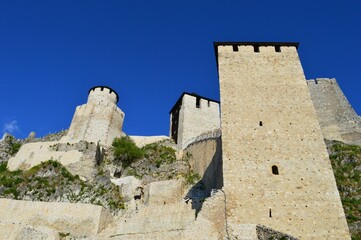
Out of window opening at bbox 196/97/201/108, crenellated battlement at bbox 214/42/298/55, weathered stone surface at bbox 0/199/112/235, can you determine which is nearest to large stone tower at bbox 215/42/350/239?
crenellated battlement at bbox 214/42/298/55

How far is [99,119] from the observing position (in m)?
37.9

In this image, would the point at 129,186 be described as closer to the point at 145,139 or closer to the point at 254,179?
Answer: the point at 145,139

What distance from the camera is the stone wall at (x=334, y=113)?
3741 cm

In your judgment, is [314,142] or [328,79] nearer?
[314,142]

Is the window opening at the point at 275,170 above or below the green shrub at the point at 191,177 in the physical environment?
below

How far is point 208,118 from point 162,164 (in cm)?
1121

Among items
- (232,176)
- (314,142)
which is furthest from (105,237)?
(314,142)

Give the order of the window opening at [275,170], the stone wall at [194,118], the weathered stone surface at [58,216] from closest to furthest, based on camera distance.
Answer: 1. the window opening at [275,170]
2. the weathered stone surface at [58,216]
3. the stone wall at [194,118]

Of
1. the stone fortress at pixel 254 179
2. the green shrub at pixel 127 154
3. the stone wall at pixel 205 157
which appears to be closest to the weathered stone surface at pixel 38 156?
the green shrub at pixel 127 154

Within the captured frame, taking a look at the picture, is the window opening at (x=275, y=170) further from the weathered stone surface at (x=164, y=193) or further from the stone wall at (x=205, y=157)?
the weathered stone surface at (x=164, y=193)

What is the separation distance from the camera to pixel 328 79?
4522cm

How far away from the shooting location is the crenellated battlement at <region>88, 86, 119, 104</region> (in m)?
40.0

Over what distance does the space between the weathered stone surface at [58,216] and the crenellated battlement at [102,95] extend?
1980cm

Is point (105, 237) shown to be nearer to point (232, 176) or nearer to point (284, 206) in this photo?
point (232, 176)
